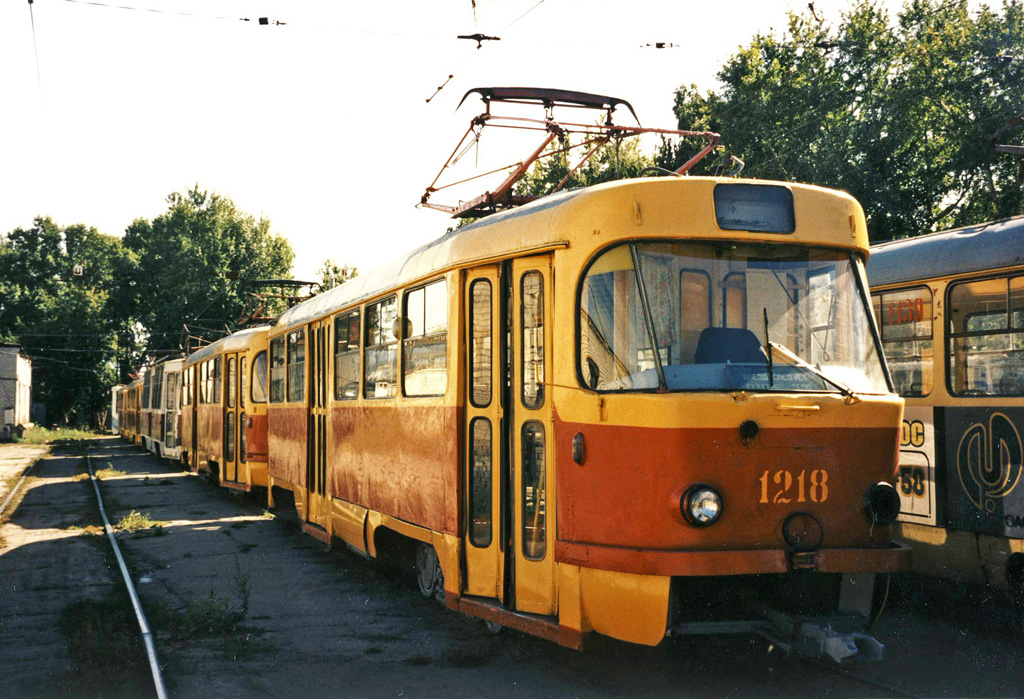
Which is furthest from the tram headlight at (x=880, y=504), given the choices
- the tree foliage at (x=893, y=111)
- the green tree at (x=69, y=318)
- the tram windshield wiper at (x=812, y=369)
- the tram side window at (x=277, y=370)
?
the green tree at (x=69, y=318)

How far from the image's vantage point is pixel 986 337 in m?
7.35

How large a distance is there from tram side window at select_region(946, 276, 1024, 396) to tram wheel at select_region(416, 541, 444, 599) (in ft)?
13.6

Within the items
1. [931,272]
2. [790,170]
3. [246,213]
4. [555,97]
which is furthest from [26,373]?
[931,272]

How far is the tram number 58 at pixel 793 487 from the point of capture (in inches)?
209

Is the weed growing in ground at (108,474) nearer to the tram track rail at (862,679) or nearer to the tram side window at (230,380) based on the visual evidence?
the tram side window at (230,380)

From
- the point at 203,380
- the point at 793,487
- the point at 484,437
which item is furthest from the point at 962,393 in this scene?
the point at 203,380

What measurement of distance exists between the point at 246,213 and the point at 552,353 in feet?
200

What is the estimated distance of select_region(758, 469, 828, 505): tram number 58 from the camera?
530cm

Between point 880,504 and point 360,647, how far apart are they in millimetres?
3637

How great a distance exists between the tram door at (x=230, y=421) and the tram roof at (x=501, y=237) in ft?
31.6

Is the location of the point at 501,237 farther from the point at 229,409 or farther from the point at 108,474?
the point at 108,474

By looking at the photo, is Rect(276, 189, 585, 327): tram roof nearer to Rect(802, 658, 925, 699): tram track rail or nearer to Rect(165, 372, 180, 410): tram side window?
Rect(802, 658, 925, 699): tram track rail

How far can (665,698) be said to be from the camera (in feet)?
18.4

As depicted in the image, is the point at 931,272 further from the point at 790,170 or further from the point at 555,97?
the point at 790,170
